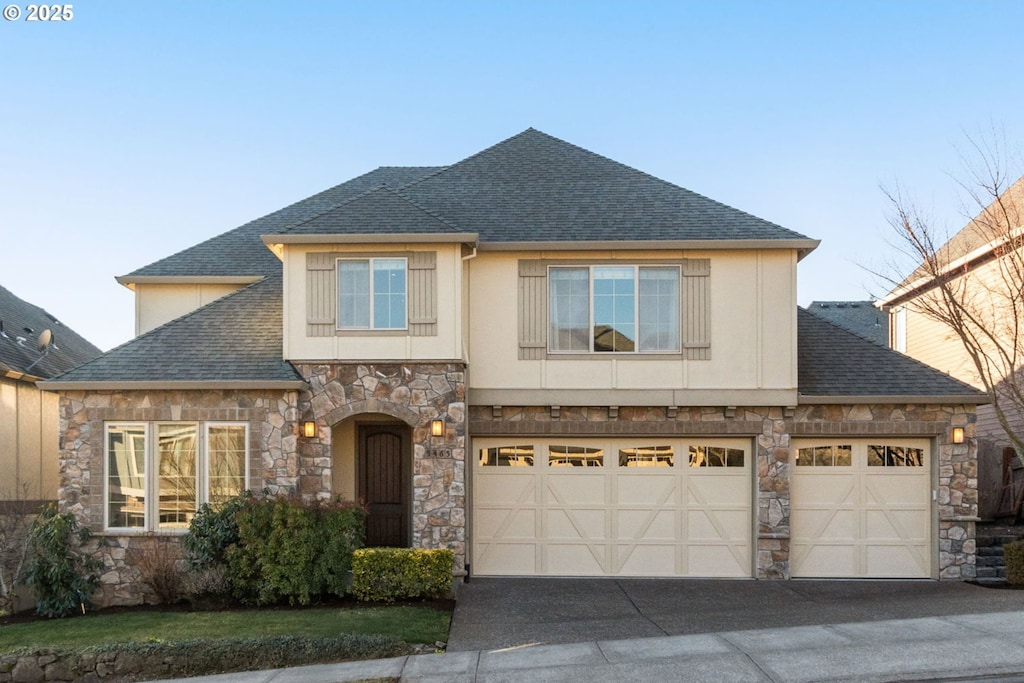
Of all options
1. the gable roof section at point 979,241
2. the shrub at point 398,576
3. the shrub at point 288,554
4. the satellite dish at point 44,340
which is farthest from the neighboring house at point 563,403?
the satellite dish at point 44,340

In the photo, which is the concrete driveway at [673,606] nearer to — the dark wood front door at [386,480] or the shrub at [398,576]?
the shrub at [398,576]

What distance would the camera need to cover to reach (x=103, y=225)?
735 inches

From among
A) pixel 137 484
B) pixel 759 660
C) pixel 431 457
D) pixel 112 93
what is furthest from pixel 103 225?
pixel 759 660

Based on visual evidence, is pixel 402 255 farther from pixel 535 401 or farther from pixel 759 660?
pixel 759 660

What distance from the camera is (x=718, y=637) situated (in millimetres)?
8094

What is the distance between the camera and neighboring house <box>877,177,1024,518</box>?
13144 millimetres

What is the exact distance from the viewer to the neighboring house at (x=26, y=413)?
1373 centimetres

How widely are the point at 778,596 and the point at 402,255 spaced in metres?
6.89

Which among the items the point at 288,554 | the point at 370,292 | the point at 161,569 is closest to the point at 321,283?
the point at 370,292

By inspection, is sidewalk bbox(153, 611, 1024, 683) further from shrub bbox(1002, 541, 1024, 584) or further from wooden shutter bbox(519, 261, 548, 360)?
wooden shutter bbox(519, 261, 548, 360)

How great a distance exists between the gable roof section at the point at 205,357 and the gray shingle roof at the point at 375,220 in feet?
5.75

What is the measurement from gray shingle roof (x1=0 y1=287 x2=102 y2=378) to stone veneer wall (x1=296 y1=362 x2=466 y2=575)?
20.0ft

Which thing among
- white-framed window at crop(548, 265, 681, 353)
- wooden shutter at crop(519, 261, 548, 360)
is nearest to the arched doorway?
A: wooden shutter at crop(519, 261, 548, 360)

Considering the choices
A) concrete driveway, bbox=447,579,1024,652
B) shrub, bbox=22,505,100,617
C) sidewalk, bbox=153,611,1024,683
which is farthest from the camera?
shrub, bbox=22,505,100,617
